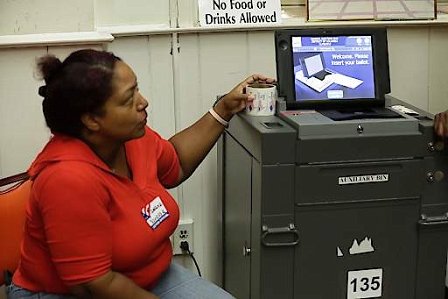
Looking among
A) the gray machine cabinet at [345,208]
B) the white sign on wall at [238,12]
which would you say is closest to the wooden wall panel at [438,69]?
the white sign on wall at [238,12]

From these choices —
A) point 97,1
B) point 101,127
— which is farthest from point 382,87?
point 97,1

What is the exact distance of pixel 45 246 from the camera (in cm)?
150

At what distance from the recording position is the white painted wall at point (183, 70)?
2.01 metres

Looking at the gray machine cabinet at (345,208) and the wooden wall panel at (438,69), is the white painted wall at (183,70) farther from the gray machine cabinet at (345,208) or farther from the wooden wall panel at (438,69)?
the gray machine cabinet at (345,208)

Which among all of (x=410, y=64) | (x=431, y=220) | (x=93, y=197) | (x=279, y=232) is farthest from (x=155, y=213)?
(x=410, y=64)

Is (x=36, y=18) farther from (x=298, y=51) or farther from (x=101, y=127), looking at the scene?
(x=298, y=51)

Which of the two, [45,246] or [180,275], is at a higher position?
[45,246]

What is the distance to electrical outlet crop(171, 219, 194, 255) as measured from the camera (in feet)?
7.52

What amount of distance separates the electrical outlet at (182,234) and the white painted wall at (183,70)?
27 millimetres

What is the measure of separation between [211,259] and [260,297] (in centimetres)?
74

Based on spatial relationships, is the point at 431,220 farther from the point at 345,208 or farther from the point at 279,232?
the point at 279,232

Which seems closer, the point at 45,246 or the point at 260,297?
the point at 45,246

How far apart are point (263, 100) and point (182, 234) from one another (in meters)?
0.75

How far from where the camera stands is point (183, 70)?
85.3 inches
